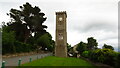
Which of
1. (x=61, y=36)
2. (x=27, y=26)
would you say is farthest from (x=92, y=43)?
(x=27, y=26)

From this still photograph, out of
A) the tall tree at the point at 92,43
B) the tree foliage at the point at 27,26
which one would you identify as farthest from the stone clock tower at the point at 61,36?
the tall tree at the point at 92,43

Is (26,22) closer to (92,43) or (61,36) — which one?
(61,36)

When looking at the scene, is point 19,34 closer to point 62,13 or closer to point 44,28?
point 44,28

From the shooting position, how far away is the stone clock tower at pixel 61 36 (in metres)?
47.1

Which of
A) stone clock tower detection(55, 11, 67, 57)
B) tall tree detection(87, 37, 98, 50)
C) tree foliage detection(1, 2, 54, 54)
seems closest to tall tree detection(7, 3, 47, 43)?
tree foliage detection(1, 2, 54, 54)

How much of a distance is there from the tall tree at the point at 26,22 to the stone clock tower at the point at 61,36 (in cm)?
929

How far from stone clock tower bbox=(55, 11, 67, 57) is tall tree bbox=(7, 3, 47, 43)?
9287 mm

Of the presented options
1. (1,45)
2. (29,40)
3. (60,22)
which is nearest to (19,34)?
(29,40)

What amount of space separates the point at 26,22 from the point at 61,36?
14.4 meters

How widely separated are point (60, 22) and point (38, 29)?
35.2ft

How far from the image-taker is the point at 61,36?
48.6 metres

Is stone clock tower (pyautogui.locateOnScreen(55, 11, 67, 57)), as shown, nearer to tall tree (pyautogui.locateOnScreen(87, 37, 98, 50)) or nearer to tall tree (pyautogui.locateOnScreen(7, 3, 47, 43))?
tall tree (pyautogui.locateOnScreen(7, 3, 47, 43))

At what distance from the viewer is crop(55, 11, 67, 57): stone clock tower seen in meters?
47.1

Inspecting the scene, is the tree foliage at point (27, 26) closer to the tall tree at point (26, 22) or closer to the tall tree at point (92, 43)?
the tall tree at point (26, 22)
